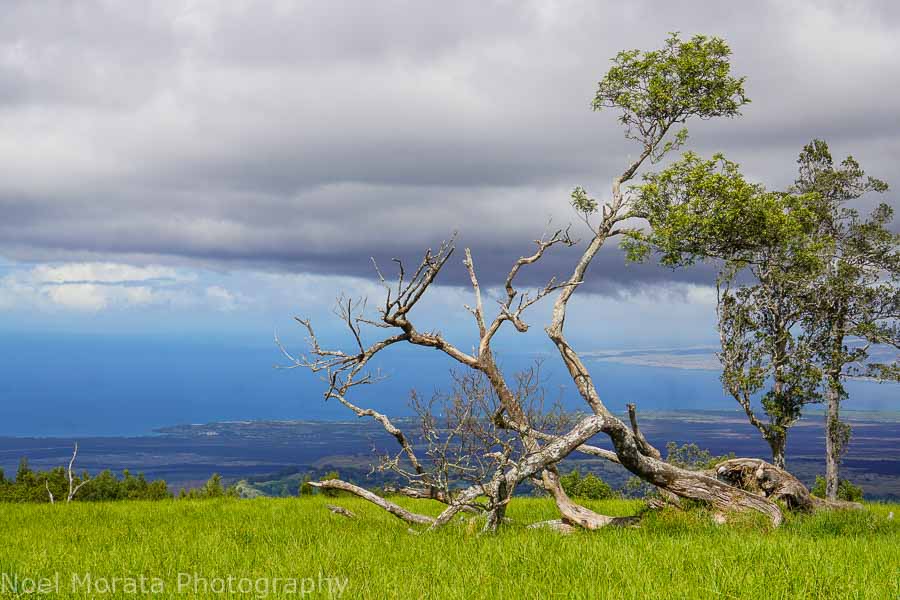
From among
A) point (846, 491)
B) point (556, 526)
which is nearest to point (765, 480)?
point (556, 526)

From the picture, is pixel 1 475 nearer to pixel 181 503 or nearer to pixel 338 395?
pixel 181 503

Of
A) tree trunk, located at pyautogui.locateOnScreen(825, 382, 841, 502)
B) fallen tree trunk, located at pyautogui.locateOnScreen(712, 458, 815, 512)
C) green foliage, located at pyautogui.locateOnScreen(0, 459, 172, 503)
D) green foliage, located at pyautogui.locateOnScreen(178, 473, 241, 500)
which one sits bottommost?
green foliage, located at pyautogui.locateOnScreen(0, 459, 172, 503)

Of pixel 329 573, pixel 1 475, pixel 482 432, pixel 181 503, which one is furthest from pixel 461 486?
pixel 1 475

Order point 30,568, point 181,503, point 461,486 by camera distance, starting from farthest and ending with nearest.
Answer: point 181,503 → point 461,486 → point 30,568

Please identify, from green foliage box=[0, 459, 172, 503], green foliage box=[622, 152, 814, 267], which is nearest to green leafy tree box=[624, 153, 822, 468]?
green foliage box=[622, 152, 814, 267]

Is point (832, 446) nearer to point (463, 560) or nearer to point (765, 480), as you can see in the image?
point (765, 480)

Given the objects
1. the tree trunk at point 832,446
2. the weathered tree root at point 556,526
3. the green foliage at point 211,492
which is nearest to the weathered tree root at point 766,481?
the weathered tree root at point 556,526

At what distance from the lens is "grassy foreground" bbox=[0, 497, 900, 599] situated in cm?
742

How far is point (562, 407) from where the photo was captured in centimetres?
1727

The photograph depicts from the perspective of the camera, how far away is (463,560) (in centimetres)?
905

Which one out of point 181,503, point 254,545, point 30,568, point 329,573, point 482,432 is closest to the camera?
point 329,573

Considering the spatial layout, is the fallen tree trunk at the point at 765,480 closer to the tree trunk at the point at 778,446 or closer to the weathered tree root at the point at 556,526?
the weathered tree root at the point at 556,526

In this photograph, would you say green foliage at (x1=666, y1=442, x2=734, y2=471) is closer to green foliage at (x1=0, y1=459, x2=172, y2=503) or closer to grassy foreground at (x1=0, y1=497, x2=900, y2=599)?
grassy foreground at (x1=0, y1=497, x2=900, y2=599)

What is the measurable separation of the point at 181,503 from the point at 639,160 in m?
16.1
